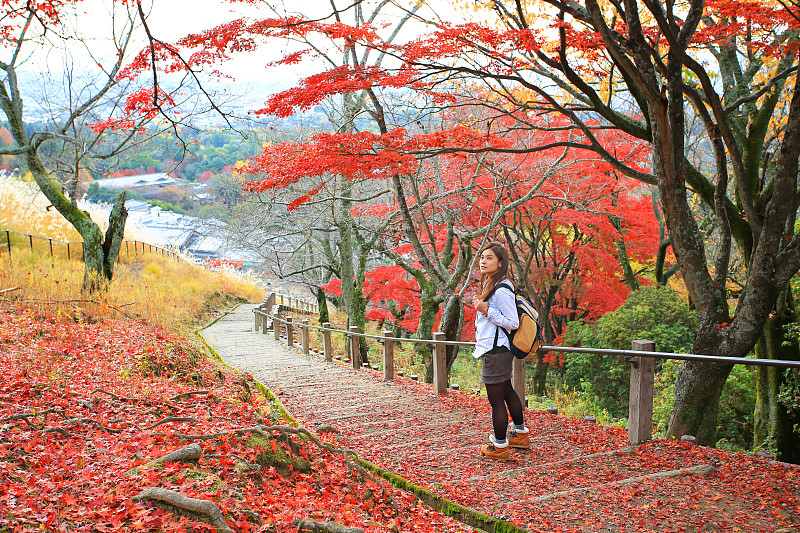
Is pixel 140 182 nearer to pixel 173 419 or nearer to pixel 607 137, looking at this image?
pixel 607 137

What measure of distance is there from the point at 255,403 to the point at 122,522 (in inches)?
143

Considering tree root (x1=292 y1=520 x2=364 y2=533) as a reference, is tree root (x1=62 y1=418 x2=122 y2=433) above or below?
above

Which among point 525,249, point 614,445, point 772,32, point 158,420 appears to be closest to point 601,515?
point 614,445

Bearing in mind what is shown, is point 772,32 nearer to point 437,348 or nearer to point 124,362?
point 437,348

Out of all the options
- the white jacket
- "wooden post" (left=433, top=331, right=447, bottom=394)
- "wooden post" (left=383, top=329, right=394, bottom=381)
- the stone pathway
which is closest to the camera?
the stone pathway

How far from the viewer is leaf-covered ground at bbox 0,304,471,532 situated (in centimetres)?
237

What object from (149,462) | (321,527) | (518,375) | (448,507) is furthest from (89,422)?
(518,375)

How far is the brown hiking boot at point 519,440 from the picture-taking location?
457cm

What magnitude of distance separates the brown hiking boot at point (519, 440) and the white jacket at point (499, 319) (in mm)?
833

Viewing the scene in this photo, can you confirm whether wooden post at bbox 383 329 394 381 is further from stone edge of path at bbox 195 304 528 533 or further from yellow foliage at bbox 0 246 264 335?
stone edge of path at bbox 195 304 528 533

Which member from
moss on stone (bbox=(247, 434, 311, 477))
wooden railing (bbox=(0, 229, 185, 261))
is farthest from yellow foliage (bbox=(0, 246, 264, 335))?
moss on stone (bbox=(247, 434, 311, 477))

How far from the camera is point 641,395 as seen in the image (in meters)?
4.48

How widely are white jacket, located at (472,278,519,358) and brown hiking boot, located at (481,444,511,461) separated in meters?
0.80

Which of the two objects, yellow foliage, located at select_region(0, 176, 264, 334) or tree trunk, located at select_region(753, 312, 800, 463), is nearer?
tree trunk, located at select_region(753, 312, 800, 463)
